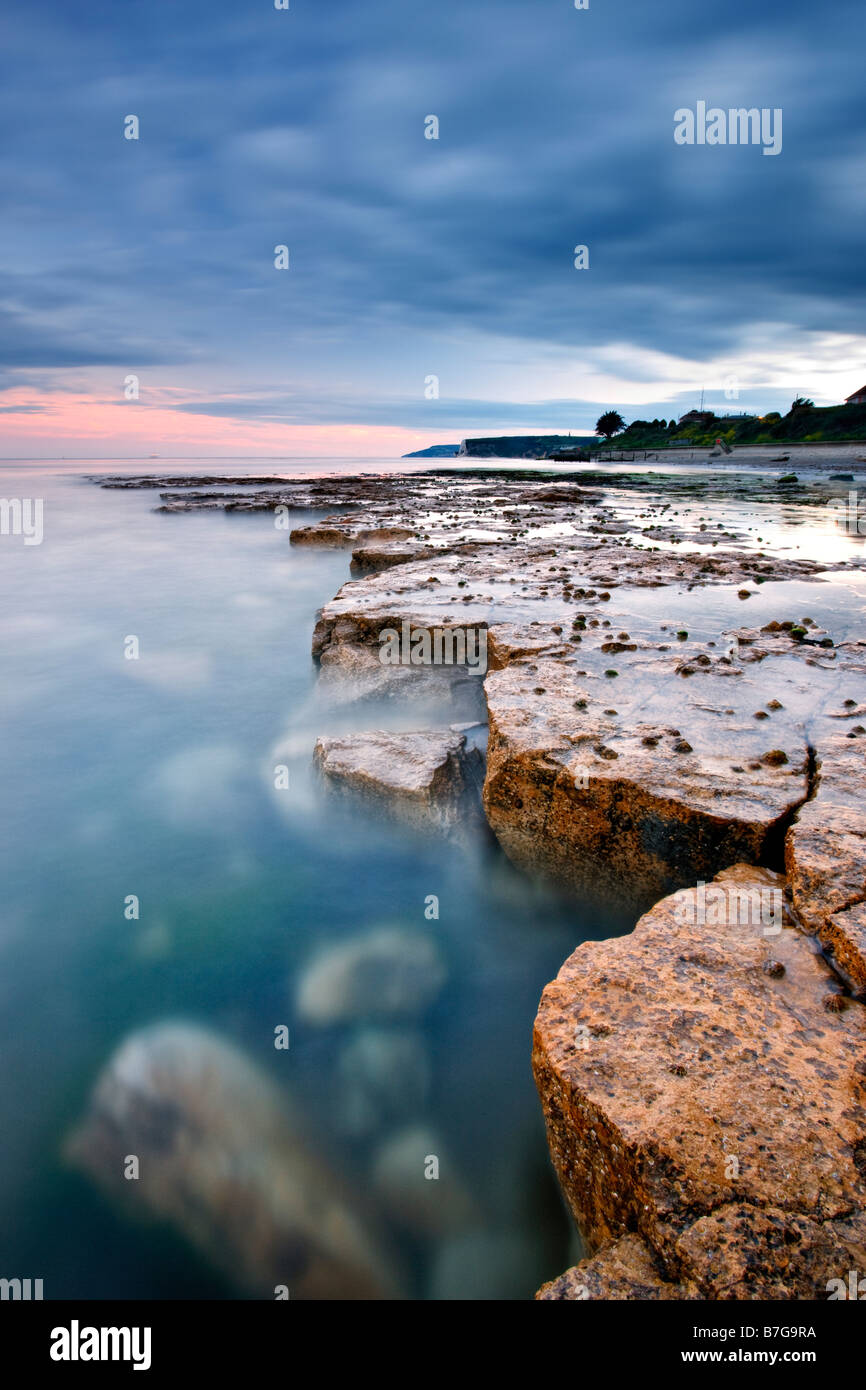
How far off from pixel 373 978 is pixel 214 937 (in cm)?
135

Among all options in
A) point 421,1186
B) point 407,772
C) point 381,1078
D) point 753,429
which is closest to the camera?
point 421,1186

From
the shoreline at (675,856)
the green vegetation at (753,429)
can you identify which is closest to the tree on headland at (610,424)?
the green vegetation at (753,429)

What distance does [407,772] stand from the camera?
6.02m

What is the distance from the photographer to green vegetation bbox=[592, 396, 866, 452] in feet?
251

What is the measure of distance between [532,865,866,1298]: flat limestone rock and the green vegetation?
83.5 m

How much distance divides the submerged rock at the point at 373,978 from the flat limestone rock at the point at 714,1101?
1.56 m

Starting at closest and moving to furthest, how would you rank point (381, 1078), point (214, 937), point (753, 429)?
point (381, 1078) → point (214, 937) → point (753, 429)

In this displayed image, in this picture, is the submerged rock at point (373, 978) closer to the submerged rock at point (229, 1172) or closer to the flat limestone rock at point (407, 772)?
the submerged rock at point (229, 1172)

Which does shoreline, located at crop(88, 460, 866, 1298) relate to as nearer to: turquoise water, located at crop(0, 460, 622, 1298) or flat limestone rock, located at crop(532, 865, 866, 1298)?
flat limestone rock, located at crop(532, 865, 866, 1298)

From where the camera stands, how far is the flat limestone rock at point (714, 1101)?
2.15m

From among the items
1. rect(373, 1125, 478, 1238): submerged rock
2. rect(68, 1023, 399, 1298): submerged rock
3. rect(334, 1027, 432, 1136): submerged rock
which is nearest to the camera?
rect(68, 1023, 399, 1298): submerged rock

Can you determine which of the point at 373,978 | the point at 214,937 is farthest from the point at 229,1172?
the point at 214,937

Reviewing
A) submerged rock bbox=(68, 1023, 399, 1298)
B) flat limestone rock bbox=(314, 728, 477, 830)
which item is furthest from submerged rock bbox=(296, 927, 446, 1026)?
flat limestone rock bbox=(314, 728, 477, 830)

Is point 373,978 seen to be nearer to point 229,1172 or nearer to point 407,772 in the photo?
point 229,1172
